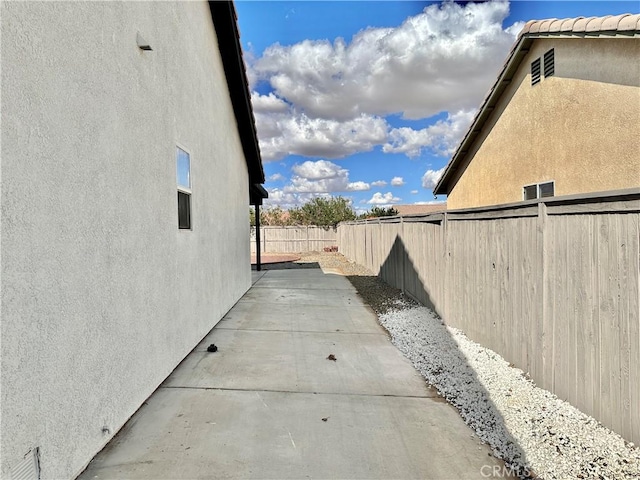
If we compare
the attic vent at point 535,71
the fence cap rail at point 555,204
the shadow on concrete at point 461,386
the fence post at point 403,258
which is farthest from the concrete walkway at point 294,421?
the attic vent at point 535,71

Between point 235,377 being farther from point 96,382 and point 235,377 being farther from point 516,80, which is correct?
point 516,80

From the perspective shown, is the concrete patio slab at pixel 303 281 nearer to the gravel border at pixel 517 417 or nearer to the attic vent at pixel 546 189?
the attic vent at pixel 546 189

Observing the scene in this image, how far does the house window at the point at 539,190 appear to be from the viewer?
8.02 m

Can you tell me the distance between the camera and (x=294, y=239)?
29.9 meters

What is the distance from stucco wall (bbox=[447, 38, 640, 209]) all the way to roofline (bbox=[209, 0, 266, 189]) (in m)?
6.71

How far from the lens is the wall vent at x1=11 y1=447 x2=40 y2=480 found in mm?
2062

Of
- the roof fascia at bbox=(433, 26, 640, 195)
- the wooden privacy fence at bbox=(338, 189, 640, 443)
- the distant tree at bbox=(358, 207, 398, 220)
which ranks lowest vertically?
the wooden privacy fence at bbox=(338, 189, 640, 443)

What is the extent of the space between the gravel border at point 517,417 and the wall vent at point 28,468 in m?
3.25

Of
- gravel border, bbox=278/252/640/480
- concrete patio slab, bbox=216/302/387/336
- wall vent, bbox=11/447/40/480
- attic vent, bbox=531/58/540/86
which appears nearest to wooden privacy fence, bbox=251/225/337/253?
concrete patio slab, bbox=216/302/387/336

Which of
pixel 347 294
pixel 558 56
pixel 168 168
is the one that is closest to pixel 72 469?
pixel 168 168

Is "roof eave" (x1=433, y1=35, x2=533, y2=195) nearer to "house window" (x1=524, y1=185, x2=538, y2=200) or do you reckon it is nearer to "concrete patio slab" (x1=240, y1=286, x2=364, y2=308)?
"house window" (x1=524, y1=185, x2=538, y2=200)

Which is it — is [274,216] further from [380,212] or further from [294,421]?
[294,421]

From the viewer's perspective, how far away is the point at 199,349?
5531 millimetres

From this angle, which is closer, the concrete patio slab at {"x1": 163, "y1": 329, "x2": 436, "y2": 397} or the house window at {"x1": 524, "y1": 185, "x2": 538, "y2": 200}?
the concrete patio slab at {"x1": 163, "y1": 329, "x2": 436, "y2": 397}
